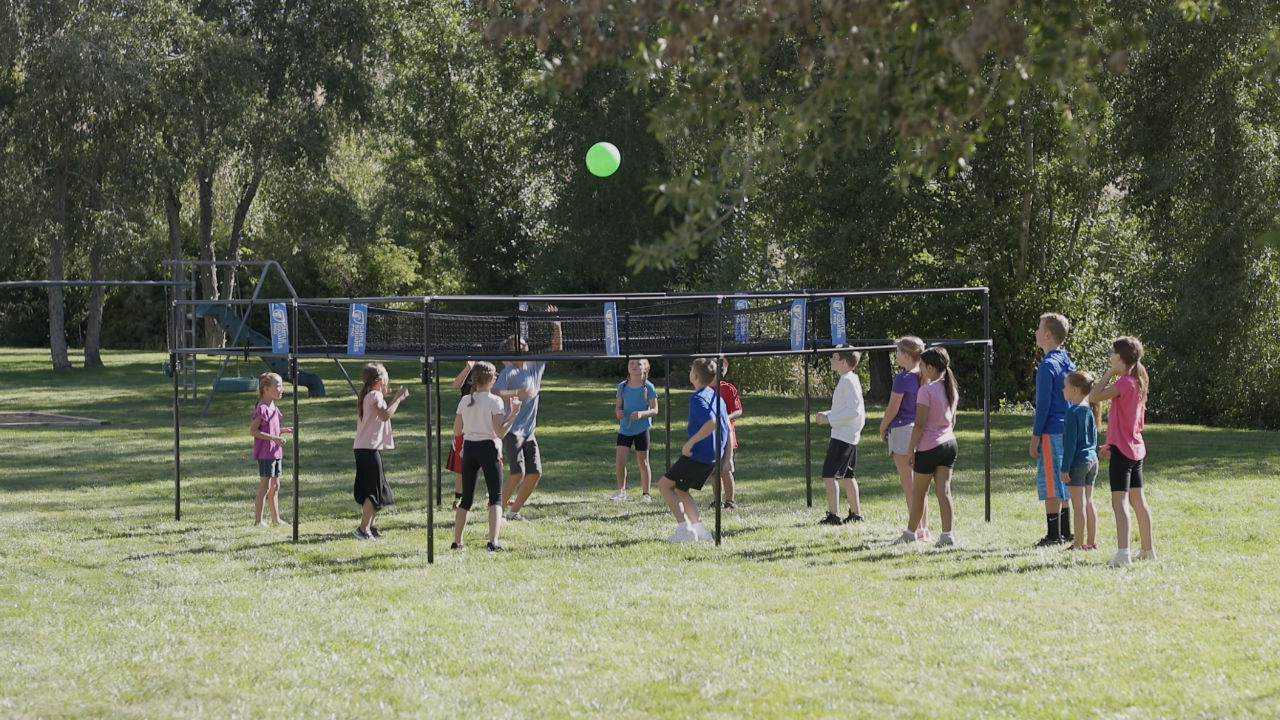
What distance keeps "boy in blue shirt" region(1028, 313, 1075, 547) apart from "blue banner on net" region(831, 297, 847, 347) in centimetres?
169

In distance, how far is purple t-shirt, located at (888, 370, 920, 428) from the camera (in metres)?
10.4

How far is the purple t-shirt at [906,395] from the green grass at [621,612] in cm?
94

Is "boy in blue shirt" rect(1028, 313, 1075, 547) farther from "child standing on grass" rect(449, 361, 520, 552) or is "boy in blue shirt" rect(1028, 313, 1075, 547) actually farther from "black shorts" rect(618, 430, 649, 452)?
"black shorts" rect(618, 430, 649, 452)

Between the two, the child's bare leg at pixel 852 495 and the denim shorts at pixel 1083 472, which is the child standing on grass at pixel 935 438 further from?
the child's bare leg at pixel 852 495

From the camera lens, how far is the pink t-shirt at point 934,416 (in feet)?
32.0

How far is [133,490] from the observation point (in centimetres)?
1370

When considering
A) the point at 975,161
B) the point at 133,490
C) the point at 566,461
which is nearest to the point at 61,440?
the point at 133,490

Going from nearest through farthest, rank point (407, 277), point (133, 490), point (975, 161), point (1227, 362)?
point (133, 490) → point (1227, 362) → point (975, 161) → point (407, 277)

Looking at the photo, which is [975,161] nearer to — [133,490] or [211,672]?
[133,490]

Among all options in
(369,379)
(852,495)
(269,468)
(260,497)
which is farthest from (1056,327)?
(260,497)

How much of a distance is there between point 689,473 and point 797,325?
58.8 inches

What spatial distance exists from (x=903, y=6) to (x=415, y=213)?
4103cm

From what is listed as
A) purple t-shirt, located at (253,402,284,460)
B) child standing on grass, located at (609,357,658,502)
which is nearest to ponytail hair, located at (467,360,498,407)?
purple t-shirt, located at (253,402,284,460)

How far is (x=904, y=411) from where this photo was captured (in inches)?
412
